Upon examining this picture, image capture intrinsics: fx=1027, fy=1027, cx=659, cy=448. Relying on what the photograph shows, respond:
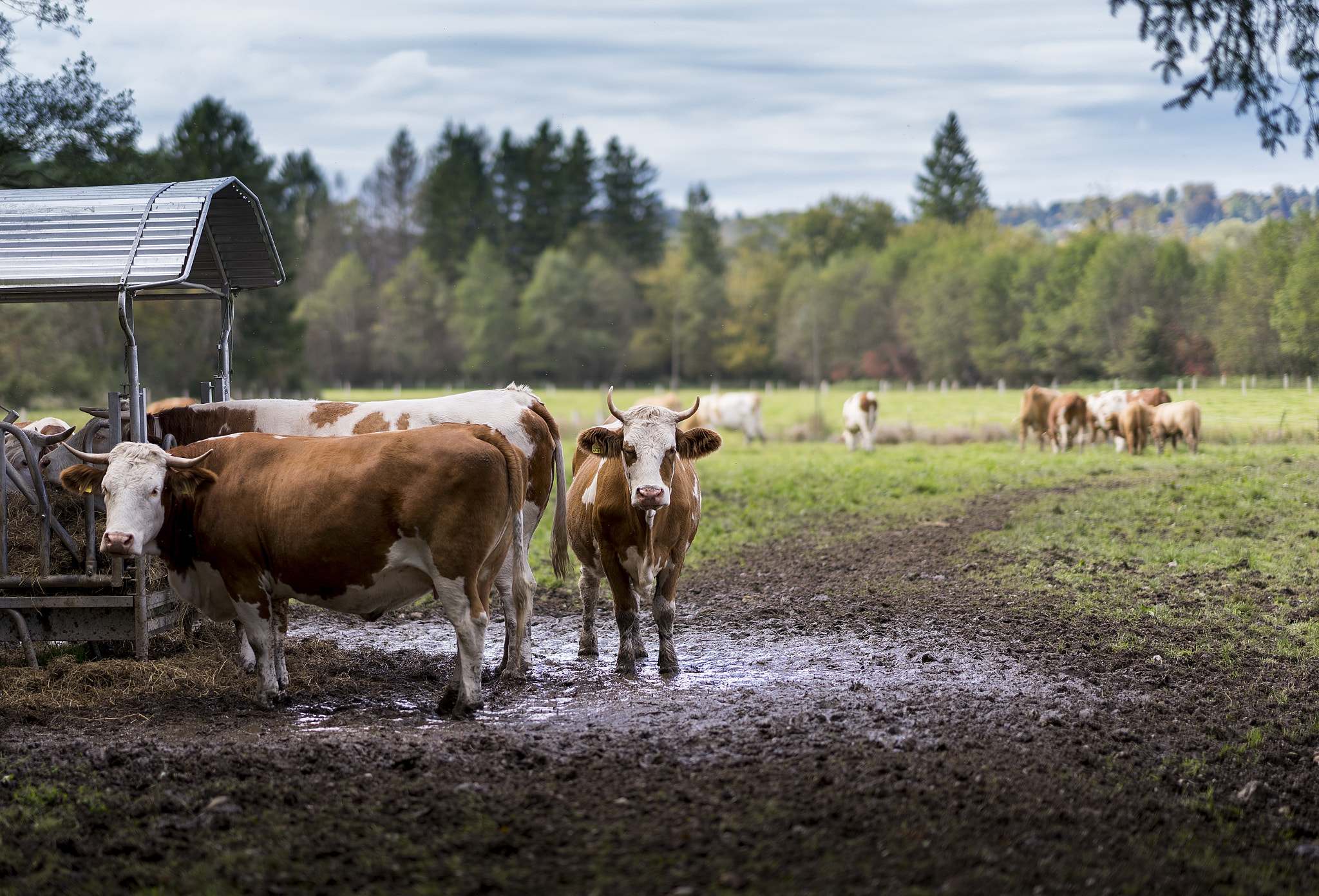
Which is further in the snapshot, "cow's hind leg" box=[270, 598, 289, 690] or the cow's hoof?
"cow's hind leg" box=[270, 598, 289, 690]

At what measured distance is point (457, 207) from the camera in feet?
222

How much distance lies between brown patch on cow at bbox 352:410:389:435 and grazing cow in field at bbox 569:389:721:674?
1570mm

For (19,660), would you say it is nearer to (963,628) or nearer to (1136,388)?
(963,628)

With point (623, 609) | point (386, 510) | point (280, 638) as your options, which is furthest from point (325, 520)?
point (623, 609)

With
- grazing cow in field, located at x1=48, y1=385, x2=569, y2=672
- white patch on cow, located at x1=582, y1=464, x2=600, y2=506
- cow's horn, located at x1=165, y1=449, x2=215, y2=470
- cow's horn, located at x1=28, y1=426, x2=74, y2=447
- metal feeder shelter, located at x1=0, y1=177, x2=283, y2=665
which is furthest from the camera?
grazing cow in field, located at x1=48, y1=385, x2=569, y2=672

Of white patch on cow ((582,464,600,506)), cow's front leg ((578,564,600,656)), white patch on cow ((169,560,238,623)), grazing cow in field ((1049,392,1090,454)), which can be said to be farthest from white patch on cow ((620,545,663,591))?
grazing cow in field ((1049,392,1090,454))

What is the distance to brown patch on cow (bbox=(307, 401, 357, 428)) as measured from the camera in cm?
780

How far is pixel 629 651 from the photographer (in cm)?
715

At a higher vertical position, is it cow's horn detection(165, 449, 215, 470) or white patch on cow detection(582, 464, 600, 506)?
cow's horn detection(165, 449, 215, 470)

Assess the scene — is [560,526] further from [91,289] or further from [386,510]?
[91,289]

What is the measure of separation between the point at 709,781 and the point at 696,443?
3.13 metres

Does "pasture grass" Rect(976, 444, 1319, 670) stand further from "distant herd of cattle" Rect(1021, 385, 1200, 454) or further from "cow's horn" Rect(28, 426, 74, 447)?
"cow's horn" Rect(28, 426, 74, 447)

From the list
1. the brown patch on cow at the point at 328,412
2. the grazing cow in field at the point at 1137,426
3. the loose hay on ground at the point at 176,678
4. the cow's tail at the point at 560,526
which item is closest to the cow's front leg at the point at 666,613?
the cow's tail at the point at 560,526

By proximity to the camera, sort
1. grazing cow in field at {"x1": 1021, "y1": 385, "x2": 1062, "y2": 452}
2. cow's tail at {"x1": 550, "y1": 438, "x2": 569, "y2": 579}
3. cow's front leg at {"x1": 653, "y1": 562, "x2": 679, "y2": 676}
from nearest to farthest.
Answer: cow's front leg at {"x1": 653, "y1": 562, "x2": 679, "y2": 676}
cow's tail at {"x1": 550, "y1": 438, "x2": 569, "y2": 579}
grazing cow in field at {"x1": 1021, "y1": 385, "x2": 1062, "y2": 452}
